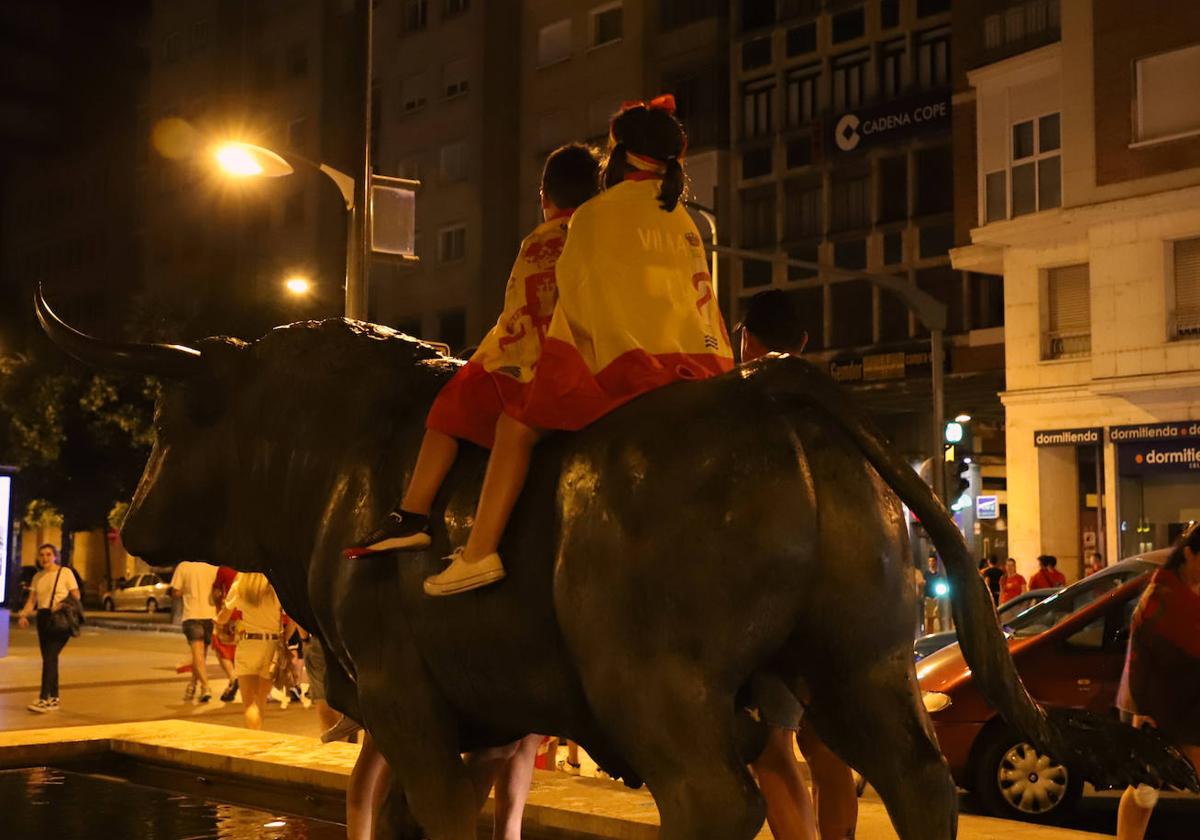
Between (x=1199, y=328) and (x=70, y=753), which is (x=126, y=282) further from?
(x=70, y=753)

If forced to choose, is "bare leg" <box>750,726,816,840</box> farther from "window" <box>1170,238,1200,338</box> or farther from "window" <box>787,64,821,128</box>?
"window" <box>787,64,821,128</box>

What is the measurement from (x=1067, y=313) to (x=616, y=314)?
2739 cm

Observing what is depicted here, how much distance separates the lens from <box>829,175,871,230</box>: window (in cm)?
3862

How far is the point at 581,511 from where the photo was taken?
3740mm

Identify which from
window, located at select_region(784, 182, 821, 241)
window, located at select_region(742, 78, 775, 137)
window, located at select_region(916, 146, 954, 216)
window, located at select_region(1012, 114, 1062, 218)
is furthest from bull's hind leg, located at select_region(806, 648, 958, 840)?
window, located at select_region(742, 78, 775, 137)

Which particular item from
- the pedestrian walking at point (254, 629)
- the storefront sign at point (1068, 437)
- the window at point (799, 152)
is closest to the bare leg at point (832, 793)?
the pedestrian walking at point (254, 629)

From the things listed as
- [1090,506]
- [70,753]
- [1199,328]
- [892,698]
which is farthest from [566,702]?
[1090,506]

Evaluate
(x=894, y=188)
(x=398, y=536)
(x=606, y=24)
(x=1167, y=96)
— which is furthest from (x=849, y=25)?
(x=398, y=536)

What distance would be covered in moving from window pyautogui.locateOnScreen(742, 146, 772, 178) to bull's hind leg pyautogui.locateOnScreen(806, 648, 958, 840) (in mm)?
37876

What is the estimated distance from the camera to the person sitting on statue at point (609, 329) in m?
3.88

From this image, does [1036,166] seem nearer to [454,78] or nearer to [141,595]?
[454,78]

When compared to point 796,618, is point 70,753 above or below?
below

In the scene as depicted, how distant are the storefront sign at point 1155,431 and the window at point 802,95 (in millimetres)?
14543

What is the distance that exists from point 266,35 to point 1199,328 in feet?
134
